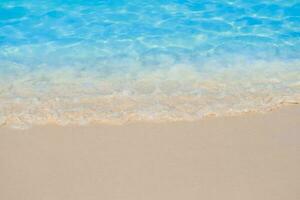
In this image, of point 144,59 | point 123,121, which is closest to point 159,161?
point 123,121

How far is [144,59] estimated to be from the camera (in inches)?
239

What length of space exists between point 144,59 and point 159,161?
2.16 metres

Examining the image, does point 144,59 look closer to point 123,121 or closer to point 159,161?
point 123,121

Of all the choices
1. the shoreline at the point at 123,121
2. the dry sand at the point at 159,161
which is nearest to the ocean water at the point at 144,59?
the shoreline at the point at 123,121

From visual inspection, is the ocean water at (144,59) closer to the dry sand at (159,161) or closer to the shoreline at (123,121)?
the shoreline at (123,121)

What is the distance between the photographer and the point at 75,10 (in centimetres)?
745

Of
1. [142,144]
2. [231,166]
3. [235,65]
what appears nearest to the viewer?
[231,166]

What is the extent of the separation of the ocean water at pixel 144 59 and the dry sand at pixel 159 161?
0.77 ft

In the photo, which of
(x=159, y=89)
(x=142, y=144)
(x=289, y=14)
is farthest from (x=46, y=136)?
(x=289, y=14)

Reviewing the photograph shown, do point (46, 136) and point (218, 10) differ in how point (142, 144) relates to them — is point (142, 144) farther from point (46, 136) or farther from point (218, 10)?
point (218, 10)

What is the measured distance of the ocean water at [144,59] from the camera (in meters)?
4.98

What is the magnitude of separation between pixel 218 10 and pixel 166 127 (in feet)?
10.7

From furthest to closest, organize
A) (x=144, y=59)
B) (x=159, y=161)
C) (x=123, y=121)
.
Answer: (x=144, y=59)
(x=123, y=121)
(x=159, y=161)

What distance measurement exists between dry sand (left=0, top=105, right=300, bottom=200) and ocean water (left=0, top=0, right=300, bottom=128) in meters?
0.23
